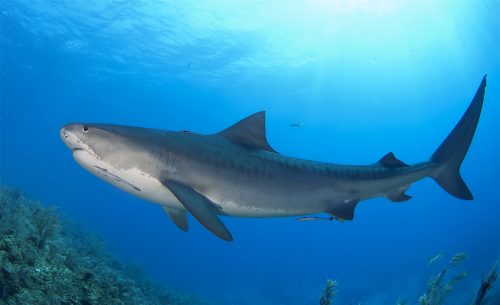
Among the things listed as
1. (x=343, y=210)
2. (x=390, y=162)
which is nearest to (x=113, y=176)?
(x=343, y=210)

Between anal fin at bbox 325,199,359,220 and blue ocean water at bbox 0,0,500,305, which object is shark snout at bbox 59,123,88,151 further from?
blue ocean water at bbox 0,0,500,305

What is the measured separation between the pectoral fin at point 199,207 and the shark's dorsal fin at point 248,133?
1.26 meters

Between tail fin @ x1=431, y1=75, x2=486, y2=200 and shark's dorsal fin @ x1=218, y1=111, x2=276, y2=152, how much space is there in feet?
10.0

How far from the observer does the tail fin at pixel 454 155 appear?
19.4ft

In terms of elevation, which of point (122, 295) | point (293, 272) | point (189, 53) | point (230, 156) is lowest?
point (122, 295)

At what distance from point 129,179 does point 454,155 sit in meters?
5.34

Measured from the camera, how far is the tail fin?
5.91 m

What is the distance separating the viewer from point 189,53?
4003 cm

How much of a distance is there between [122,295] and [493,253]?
2396 inches

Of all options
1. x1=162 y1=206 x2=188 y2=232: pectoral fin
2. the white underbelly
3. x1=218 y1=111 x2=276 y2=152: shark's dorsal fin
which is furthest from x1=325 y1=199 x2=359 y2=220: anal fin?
the white underbelly

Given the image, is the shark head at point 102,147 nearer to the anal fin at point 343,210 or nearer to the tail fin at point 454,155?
the anal fin at point 343,210

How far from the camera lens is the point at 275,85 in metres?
51.0

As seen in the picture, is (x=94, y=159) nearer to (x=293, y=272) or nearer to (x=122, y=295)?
(x=122, y=295)

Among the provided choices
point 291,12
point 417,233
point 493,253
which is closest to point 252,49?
point 291,12
